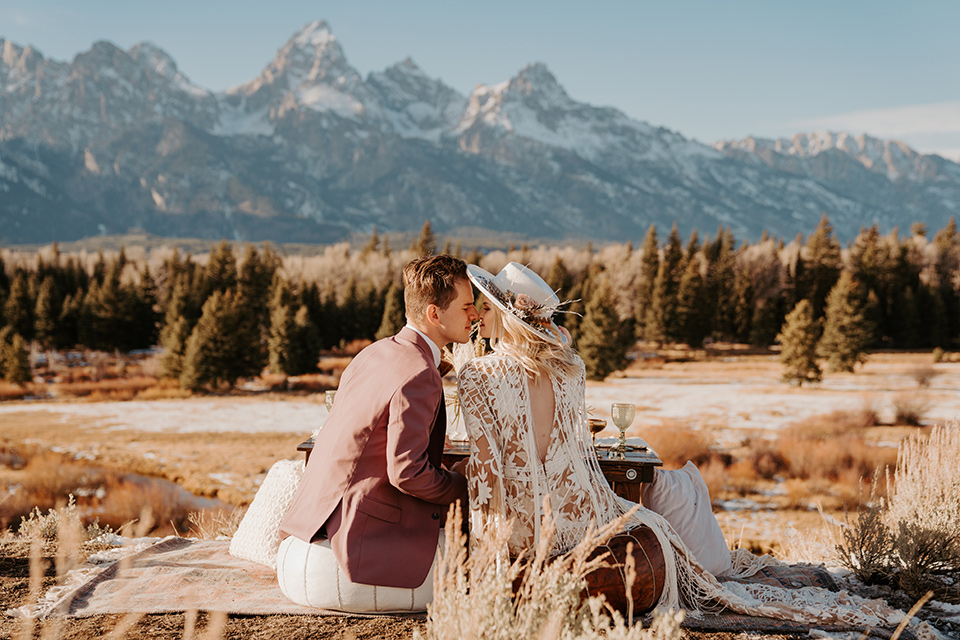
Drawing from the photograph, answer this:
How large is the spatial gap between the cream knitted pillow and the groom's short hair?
1706mm

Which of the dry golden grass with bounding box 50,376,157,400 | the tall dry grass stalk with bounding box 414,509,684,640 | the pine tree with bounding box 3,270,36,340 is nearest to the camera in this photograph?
the tall dry grass stalk with bounding box 414,509,684,640

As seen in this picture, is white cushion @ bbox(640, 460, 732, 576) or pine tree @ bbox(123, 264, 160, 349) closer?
white cushion @ bbox(640, 460, 732, 576)

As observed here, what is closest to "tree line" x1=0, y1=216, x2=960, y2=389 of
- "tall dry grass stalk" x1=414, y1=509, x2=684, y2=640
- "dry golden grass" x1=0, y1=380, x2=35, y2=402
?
"dry golden grass" x1=0, y1=380, x2=35, y2=402

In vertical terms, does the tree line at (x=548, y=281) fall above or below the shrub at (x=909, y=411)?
above

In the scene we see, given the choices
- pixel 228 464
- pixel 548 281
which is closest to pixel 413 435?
pixel 228 464

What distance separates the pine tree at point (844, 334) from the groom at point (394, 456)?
37.6m

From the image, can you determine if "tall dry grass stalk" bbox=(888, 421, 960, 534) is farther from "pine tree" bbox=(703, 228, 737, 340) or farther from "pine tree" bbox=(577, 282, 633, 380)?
"pine tree" bbox=(703, 228, 737, 340)

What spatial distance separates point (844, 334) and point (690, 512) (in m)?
36.9

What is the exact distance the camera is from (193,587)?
3637 mm

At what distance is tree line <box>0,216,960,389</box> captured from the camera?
113 feet

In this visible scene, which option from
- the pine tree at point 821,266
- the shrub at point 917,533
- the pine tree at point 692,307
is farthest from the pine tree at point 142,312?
the pine tree at point 821,266

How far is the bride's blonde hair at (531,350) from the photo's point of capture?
3021mm

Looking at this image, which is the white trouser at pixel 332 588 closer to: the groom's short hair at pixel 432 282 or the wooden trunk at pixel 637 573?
the wooden trunk at pixel 637 573

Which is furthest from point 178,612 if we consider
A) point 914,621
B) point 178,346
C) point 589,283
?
point 589,283
